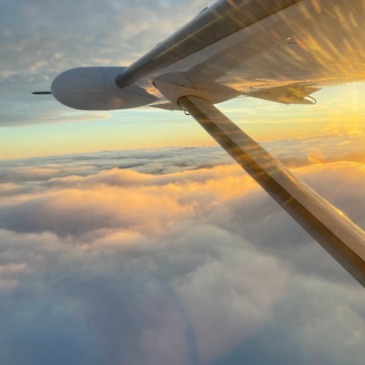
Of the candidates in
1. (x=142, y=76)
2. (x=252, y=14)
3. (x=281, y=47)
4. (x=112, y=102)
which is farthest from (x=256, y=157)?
A: (x=112, y=102)

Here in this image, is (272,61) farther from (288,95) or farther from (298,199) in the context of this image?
(288,95)

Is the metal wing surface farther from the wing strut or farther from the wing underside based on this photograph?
the wing strut

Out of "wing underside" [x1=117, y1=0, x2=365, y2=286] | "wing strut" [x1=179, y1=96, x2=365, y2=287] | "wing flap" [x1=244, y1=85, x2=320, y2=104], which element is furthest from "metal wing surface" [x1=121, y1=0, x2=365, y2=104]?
"wing flap" [x1=244, y1=85, x2=320, y2=104]

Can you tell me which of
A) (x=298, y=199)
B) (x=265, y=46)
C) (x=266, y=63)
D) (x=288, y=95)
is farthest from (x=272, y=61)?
(x=288, y=95)

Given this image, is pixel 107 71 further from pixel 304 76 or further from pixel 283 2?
pixel 283 2

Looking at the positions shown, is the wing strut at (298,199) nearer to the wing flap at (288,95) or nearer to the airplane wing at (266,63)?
the airplane wing at (266,63)

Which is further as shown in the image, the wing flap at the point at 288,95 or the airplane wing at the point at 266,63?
the wing flap at the point at 288,95

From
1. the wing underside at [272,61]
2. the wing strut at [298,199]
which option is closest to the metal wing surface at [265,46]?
the wing underside at [272,61]
